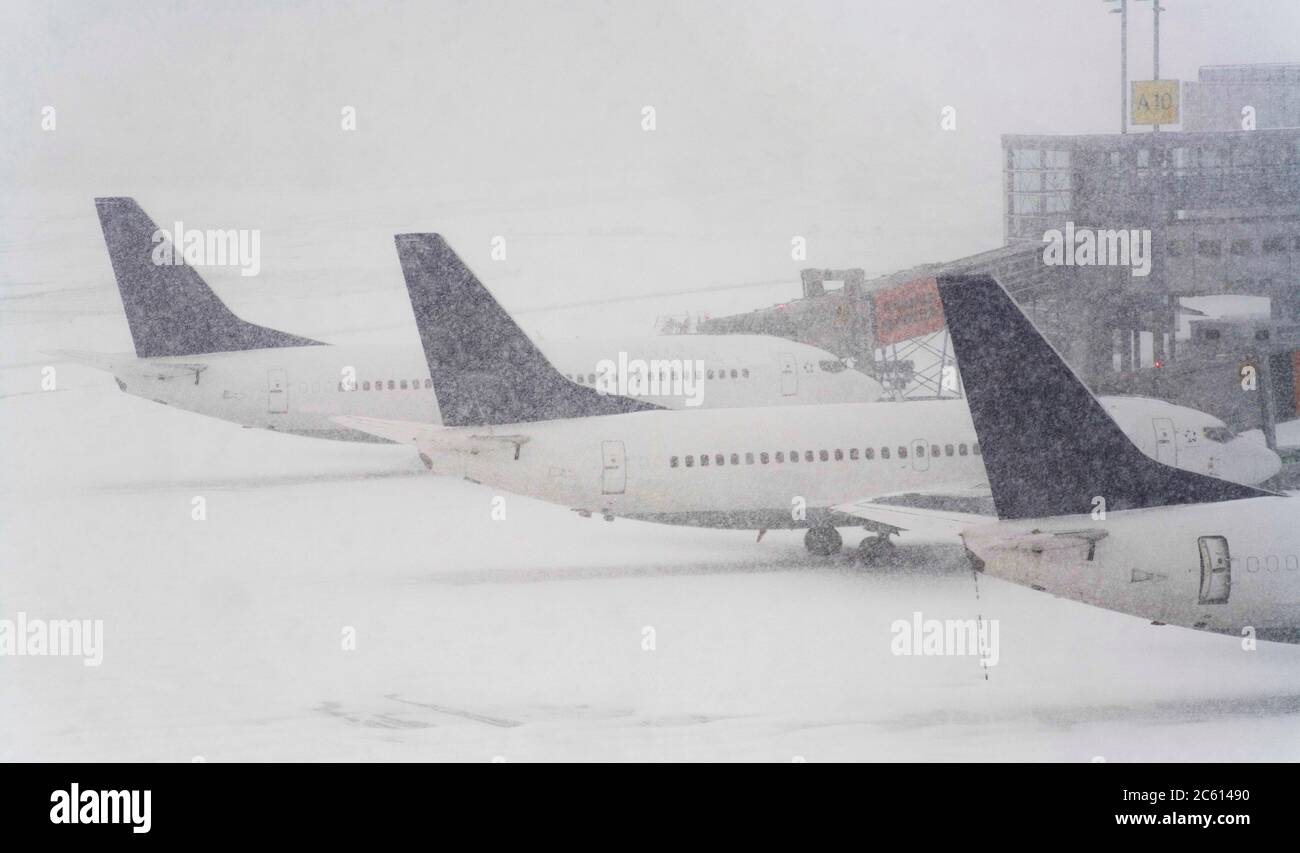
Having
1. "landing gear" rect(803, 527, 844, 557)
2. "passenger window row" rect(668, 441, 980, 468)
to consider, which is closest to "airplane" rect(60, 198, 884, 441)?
"landing gear" rect(803, 527, 844, 557)

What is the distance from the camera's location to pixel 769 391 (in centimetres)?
2934

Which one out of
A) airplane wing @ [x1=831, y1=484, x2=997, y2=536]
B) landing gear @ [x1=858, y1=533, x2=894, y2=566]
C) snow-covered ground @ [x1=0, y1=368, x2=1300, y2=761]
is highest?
airplane wing @ [x1=831, y1=484, x2=997, y2=536]

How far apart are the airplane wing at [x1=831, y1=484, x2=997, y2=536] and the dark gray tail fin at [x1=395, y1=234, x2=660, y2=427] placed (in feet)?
13.6

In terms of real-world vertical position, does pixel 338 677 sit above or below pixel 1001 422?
below

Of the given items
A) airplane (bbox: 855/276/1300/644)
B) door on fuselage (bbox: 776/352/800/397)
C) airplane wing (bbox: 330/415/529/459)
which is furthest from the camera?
door on fuselage (bbox: 776/352/800/397)

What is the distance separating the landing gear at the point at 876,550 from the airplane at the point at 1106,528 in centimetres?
650

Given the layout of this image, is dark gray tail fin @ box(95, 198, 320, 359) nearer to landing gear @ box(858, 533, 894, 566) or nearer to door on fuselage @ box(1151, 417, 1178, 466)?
landing gear @ box(858, 533, 894, 566)

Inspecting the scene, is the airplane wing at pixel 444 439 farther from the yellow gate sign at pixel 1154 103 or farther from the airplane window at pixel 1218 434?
the yellow gate sign at pixel 1154 103

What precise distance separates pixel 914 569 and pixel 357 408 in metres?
12.1

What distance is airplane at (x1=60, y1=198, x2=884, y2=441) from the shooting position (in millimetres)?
28766
